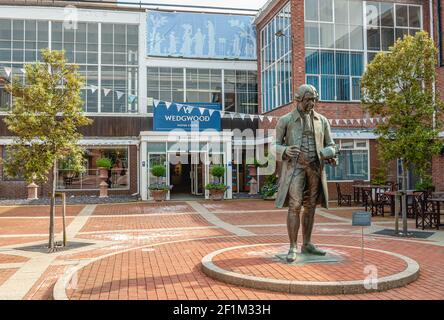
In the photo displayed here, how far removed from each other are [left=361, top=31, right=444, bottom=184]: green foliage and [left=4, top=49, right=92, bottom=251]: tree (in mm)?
7932

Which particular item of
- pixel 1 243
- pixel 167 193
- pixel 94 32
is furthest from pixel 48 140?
pixel 94 32

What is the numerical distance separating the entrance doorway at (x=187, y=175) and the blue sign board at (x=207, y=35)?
22.9 feet

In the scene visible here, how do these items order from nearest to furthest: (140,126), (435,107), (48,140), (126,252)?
(126,252)
(48,140)
(435,107)
(140,126)

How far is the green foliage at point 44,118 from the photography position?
9453 millimetres

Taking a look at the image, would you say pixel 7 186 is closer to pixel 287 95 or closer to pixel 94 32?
pixel 94 32

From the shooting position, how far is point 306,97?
659cm

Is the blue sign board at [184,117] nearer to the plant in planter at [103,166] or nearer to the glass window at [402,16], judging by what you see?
the plant in planter at [103,166]

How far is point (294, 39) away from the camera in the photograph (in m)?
21.4

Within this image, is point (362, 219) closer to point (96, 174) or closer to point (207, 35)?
point (96, 174)

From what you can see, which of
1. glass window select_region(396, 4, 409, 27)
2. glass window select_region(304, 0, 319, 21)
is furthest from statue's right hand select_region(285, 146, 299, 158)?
glass window select_region(396, 4, 409, 27)

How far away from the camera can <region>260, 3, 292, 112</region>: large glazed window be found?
22.3 m

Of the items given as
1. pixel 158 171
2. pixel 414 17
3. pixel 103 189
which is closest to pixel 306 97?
pixel 158 171

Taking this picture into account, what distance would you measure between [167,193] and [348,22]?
12668 millimetres

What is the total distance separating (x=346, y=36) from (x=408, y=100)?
38.0 ft
